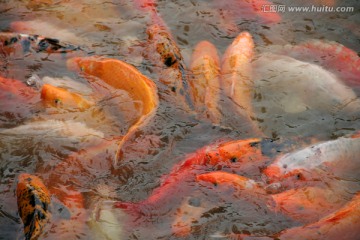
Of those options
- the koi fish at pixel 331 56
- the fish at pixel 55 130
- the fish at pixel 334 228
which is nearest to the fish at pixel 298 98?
the koi fish at pixel 331 56

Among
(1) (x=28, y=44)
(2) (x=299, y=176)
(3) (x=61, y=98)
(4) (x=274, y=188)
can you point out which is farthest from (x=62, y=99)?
(2) (x=299, y=176)

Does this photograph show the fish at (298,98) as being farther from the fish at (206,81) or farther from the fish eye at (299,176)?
the fish eye at (299,176)

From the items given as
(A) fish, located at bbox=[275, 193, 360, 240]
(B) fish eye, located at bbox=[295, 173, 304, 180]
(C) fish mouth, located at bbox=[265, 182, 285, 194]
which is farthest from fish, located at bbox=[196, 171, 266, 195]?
(A) fish, located at bbox=[275, 193, 360, 240]

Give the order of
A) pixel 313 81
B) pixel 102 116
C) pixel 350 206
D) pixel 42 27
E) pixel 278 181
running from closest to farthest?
pixel 350 206 → pixel 278 181 → pixel 102 116 → pixel 313 81 → pixel 42 27

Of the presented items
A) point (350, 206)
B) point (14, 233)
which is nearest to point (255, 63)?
point (350, 206)

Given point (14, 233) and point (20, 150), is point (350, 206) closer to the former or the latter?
point (14, 233)

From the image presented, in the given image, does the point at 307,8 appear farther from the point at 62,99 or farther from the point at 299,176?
the point at 62,99
